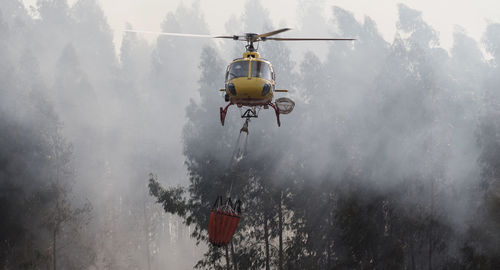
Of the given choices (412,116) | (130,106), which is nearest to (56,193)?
(412,116)

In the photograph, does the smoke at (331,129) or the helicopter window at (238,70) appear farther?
the smoke at (331,129)

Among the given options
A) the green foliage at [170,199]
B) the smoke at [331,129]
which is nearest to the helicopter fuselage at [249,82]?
the smoke at [331,129]

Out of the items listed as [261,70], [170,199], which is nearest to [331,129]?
[170,199]

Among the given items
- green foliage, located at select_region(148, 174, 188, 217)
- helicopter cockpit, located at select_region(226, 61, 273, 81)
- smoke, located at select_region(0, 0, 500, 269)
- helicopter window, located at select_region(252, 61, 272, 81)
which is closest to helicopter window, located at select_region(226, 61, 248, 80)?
helicopter cockpit, located at select_region(226, 61, 273, 81)

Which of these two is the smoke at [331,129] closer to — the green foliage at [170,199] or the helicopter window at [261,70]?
the green foliage at [170,199]

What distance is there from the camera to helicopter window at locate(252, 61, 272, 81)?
555 inches

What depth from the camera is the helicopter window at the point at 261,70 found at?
46.3ft

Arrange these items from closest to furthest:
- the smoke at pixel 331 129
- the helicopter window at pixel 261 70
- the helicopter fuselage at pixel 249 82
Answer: the helicopter fuselage at pixel 249 82
the helicopter window at pixel 261 70
the smoke at pixel 331 129

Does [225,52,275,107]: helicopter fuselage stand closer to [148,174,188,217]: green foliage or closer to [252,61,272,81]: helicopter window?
[252,61,272,81]: helicopter window

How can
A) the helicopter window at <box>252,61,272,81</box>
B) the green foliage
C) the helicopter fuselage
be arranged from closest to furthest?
the helicopter fuselage
the helicopter window at <box>252,61,272,81</box>
the green foliage

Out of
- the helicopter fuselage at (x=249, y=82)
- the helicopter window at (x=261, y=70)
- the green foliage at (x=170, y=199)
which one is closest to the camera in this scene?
the helicopter fuselage at (x=249, y=82)

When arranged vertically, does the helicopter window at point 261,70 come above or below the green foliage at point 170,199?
above

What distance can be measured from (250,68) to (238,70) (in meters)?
0.38

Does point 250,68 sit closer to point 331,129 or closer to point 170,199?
point 331,129
